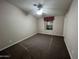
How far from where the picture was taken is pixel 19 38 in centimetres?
384

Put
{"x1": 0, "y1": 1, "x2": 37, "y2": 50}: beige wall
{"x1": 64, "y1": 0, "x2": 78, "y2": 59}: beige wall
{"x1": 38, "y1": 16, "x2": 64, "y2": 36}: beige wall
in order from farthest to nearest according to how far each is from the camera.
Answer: {"x1": 38, "y1": 16, "x2": 64, "y2": 36}: beige wall < {"x1": 0, "y1": 1, "x2": 37, "y2": 50}: beige wall < {"x1": 64, "y1": 0, "x2": 78, "y2": 59}: beige wall

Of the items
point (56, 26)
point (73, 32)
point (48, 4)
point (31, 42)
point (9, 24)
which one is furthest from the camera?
point (56, 26)

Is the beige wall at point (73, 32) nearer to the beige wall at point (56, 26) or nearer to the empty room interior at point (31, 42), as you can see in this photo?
the empty room interior at point (31, 42)

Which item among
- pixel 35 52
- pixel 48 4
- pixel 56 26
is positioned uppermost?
pixel 48 4

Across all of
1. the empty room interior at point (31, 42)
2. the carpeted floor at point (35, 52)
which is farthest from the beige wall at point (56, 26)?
the carpeted floor at point (35, 52)

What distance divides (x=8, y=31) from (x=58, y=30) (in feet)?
13.4

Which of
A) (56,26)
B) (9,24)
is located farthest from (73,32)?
(56,26)

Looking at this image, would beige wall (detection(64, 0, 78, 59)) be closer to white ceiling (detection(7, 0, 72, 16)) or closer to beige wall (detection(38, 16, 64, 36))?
white ceiling (detection(7, 0, 72, 16))

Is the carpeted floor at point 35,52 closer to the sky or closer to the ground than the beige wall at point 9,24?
closer to the ground

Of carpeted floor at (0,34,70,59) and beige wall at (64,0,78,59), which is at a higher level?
beige wall at (64,0,78,59)

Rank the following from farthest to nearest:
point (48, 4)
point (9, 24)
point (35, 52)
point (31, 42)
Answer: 1. point (31, 42)
2. point (9, 24)
3. point (48, 4)
4. point (35, 52)

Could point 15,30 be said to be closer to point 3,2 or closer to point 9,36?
point 9,36

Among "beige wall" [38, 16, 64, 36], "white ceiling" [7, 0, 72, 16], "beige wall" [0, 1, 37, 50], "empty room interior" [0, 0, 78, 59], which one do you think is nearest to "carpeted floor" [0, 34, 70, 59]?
"empty room interior" [0, 0, 78, 59]

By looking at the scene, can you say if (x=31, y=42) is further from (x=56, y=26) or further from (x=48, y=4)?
(x=56, y=26)
